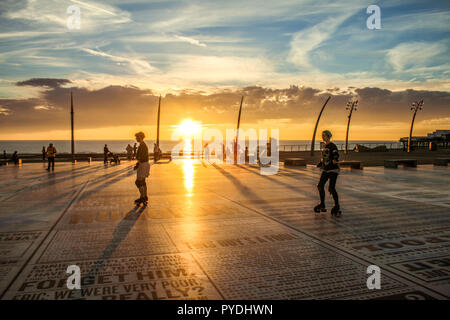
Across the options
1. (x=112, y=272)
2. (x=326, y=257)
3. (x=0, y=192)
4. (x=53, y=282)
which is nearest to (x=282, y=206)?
(x=326, y=257)

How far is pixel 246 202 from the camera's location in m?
10.0

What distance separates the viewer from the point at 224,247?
577cm

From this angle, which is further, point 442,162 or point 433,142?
point 433,142

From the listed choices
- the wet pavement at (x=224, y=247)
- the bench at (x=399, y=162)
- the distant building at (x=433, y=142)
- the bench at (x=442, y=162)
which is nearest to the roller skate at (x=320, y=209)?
the wet pavement at (x=224, y=247)

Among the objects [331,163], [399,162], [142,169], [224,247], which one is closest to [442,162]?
[399,162]

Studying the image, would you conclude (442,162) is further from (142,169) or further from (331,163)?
(142,169)

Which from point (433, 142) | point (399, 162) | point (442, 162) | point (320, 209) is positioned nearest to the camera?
point (320, 209)

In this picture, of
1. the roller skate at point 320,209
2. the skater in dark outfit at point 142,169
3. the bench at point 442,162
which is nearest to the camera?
the roller skate at point 320,209

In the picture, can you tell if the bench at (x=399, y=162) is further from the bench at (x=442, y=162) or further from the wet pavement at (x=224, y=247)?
the wet pavement at (x=224, y=247)

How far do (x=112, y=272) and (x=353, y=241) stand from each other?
3932mm

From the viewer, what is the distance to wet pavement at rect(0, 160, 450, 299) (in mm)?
4152

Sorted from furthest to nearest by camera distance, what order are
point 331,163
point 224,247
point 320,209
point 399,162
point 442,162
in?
point 442,162, point 399,162, point 320,209, point 331,163, point 224,247

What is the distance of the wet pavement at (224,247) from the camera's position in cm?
415
